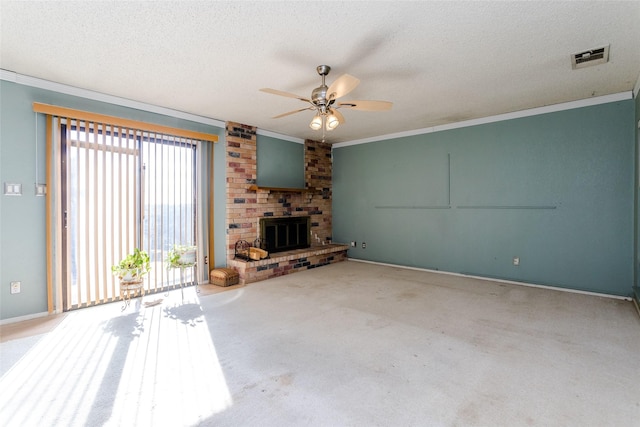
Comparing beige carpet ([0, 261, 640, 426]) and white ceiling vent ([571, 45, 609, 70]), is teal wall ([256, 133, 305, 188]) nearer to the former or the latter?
beige carpet ([0, 261, 640, 426])

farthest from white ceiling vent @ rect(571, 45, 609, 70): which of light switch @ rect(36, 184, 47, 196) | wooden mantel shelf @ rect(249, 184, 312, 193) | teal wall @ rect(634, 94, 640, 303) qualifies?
light switch @ rect(36, 184, 47, 196)

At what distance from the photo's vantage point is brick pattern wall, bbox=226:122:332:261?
498cm

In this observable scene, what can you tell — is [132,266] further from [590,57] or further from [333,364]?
[590,57]

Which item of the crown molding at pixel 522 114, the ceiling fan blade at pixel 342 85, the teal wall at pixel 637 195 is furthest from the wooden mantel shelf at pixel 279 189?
the teal wall at pixel 637 195

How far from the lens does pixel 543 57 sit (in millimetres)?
2848

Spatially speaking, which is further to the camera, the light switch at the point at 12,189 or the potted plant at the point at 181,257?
the potted plant at the point at 181,257

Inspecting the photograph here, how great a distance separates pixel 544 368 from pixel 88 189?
481 centimetres

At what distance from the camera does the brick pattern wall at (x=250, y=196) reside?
4.98 m

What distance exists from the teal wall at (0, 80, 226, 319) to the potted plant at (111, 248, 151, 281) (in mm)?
725

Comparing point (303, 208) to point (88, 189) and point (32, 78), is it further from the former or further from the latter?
point (32, 78)

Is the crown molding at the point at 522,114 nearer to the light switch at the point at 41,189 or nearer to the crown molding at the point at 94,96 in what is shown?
the crown molding at the point at 94,96

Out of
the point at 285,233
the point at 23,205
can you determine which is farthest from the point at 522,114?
the point at 23,205

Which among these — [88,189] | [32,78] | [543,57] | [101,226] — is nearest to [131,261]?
[101,226]

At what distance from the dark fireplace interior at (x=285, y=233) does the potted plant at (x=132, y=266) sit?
2011 millimetres
